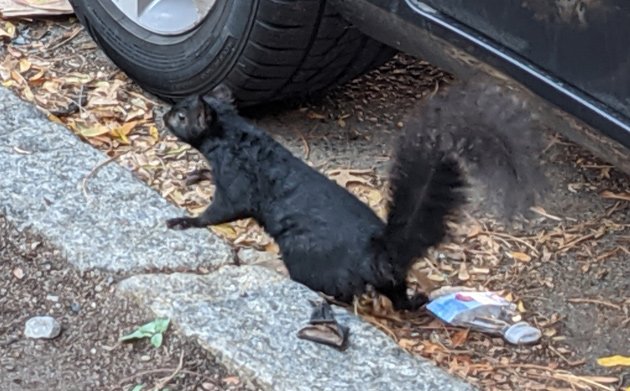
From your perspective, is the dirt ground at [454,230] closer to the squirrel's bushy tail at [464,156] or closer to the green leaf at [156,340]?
the green leaf at [156,340]

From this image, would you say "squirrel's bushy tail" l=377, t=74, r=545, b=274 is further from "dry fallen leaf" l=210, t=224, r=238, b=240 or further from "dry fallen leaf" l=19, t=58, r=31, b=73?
"dry fallen leaf" l=19, t=58, r=31, b=73

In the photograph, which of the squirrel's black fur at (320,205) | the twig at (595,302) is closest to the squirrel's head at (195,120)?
the squirrel's black fur at (320,205)

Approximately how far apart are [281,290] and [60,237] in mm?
732

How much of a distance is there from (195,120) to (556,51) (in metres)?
1.21

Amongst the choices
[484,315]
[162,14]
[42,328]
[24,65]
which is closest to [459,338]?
[484,315]

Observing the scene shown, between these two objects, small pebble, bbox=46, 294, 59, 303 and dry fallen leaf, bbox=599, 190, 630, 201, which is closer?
small pebble, bbox=46, 294, 59, 303

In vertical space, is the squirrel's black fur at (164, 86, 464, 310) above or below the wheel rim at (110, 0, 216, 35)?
below

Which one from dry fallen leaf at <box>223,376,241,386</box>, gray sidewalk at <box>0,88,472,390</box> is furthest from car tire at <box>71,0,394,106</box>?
dry fallen leaf at <box>223,376,241,386</box>

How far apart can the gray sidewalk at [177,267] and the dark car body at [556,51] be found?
2.34 ft

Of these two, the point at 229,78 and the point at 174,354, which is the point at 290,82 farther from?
the point at 174,354

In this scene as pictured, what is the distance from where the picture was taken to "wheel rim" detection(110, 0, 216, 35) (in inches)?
171

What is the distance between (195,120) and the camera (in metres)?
3.70

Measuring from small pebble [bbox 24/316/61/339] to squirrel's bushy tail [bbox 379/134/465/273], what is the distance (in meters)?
0.95

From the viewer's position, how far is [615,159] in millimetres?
2973
